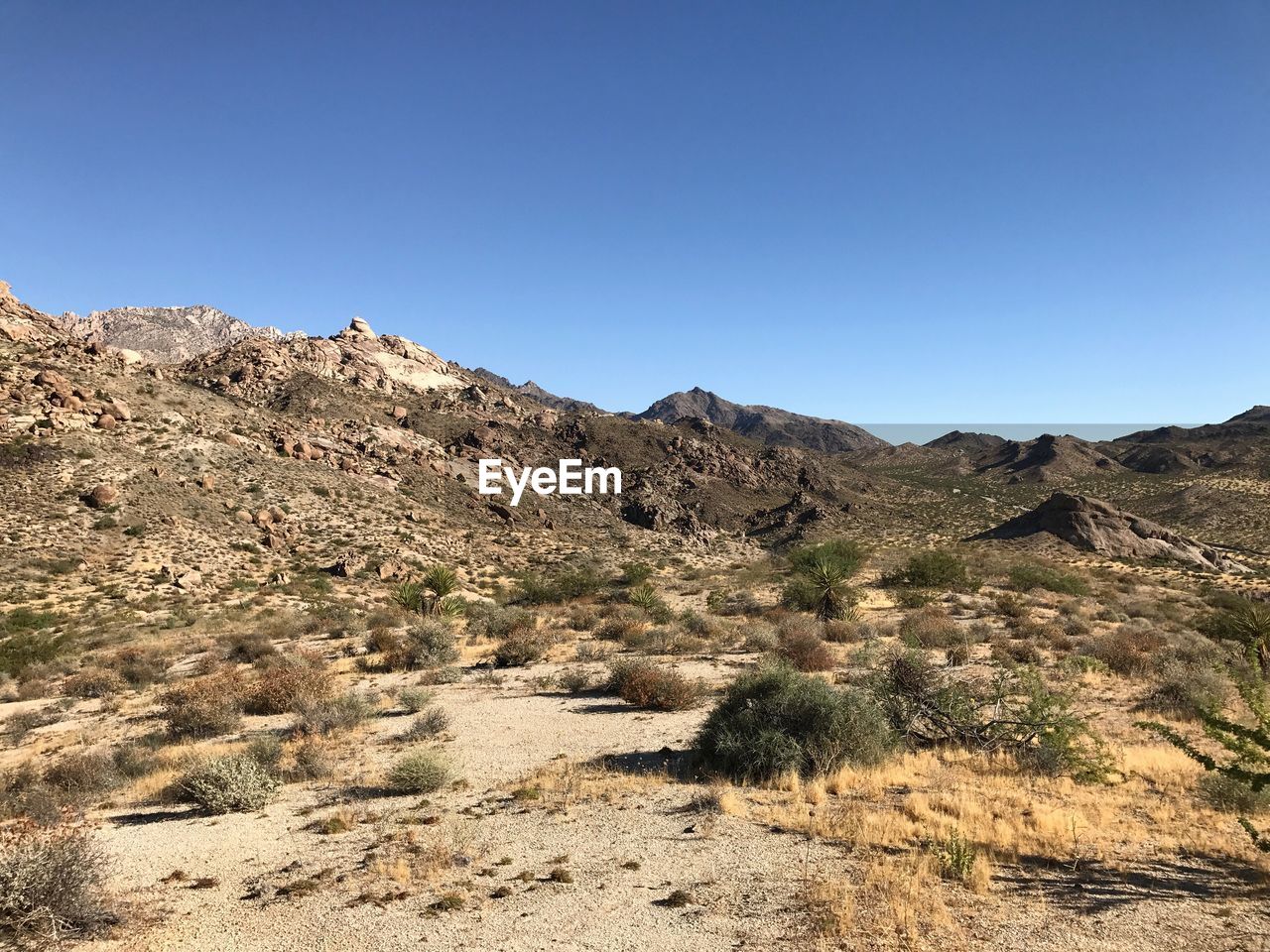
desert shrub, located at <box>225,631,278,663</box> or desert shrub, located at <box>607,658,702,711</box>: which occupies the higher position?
desert shrub, located at <box>607,658,702,711</box>

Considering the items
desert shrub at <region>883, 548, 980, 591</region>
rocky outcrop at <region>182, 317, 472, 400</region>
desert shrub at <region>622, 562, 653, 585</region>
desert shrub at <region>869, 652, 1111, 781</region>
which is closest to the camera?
desert shrub at <region>869, 652, 1111, 781</region>

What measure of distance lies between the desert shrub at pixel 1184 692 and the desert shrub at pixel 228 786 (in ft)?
55.9

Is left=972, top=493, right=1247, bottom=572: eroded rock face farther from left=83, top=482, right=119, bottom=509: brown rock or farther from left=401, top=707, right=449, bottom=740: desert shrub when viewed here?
left=83, top=482, right=119, bottom=509: brown rock

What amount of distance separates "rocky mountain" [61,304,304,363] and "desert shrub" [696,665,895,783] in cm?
17306

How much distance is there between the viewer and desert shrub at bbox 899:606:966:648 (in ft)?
66.2

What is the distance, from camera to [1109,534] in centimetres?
5000

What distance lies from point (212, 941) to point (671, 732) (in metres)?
8.36

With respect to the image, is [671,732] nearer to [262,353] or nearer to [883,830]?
[883,830]

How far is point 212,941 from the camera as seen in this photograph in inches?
241

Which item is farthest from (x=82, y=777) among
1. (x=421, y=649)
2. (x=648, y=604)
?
(x=648, y=604)

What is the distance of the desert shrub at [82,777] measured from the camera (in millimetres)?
10430

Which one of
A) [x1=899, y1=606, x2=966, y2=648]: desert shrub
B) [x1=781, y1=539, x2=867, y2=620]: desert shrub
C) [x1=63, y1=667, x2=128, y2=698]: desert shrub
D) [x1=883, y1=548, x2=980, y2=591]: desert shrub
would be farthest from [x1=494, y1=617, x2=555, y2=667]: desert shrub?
[x1=883, y1=548, x2=980, y2=591]: desert shrub

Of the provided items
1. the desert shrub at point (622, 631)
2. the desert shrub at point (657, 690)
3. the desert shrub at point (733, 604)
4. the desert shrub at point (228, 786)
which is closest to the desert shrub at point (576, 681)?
the desert shrub at point (657, 690)

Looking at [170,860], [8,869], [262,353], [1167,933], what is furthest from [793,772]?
[262,353]
